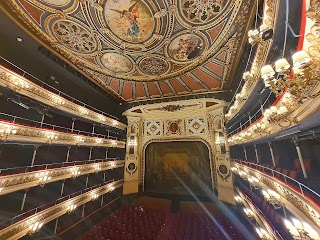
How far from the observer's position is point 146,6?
20.3 ft

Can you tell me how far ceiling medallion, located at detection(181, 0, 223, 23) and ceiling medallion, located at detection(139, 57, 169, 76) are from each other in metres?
3.23

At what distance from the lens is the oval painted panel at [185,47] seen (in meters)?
7.75

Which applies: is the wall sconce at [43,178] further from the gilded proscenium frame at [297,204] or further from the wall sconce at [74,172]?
the gilded proscenium frame at [297,204]

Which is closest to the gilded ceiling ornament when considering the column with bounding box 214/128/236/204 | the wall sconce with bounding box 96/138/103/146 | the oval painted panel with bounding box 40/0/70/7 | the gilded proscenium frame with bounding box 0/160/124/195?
the oval painted panel with bounding box 40/0/70/7

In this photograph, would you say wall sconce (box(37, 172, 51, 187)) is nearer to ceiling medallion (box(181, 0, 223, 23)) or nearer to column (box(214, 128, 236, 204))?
ceiling medallion (box(181, 0, 223, 23))

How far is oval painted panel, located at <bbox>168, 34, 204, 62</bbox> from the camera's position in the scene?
775 centimetres

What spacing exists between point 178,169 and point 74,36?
1249 cm

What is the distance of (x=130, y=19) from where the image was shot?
22.1 feet

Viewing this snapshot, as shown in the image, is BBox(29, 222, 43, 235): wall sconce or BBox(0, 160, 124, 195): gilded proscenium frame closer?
BBox(0, 160, 124, 195): gilded proscenium frame

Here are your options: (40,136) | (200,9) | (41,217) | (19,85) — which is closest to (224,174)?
(200,9)

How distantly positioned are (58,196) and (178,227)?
7406mm

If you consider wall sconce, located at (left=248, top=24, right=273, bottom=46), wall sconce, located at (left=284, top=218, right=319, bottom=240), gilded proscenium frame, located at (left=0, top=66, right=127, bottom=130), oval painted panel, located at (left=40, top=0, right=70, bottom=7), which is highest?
oval painted panel, located at (left=40, top=0, right=70, bottom=7)

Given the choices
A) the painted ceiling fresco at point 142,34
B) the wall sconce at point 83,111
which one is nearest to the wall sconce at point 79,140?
the wall sconce at point 83,111

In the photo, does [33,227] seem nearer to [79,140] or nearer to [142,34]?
[79,140]
